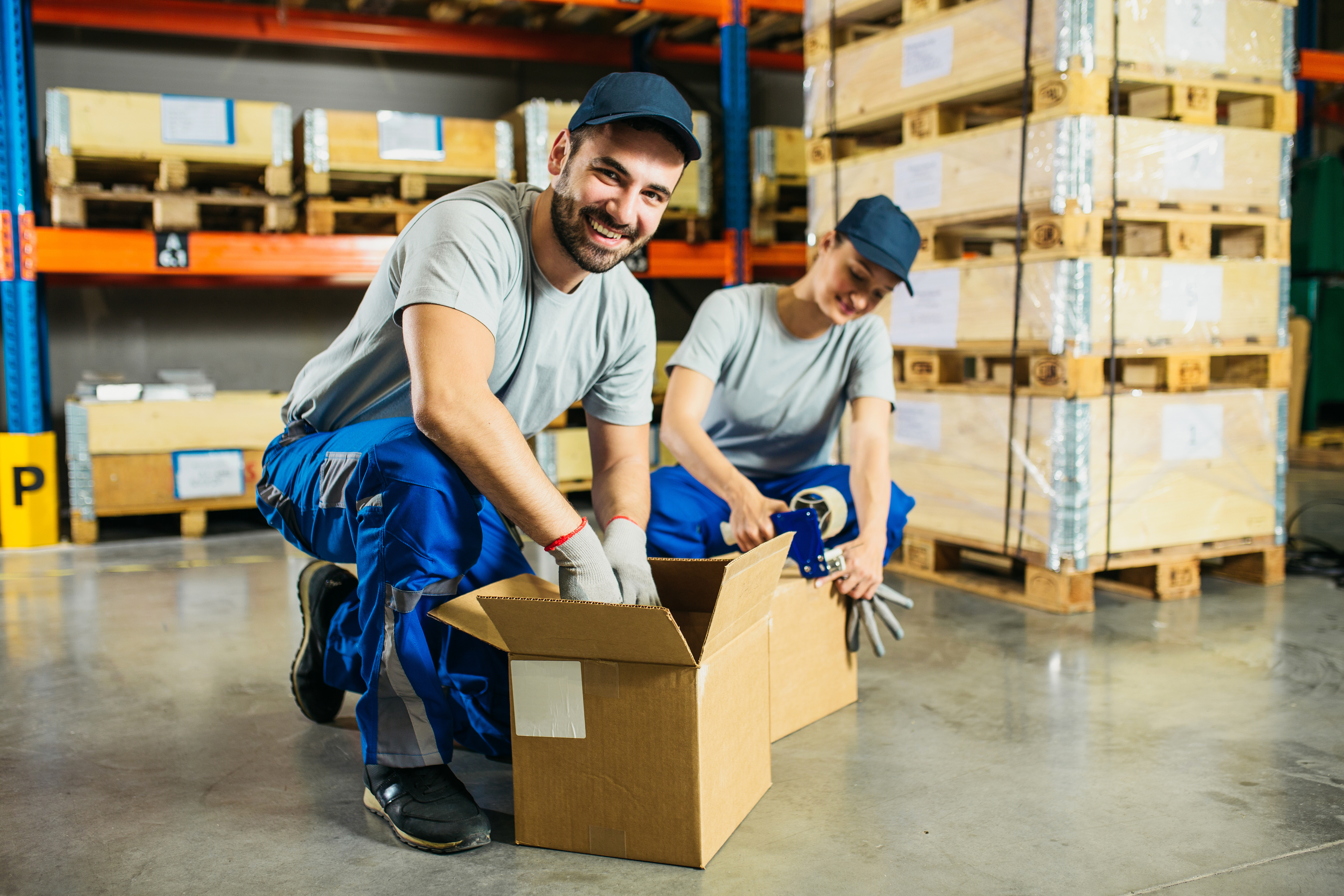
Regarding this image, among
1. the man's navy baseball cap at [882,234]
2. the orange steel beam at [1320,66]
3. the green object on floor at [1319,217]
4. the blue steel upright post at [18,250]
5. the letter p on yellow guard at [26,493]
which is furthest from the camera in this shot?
the green object on floor at [1319,217]

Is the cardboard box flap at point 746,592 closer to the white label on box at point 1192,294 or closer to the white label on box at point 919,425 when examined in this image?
the white label on box at point 919,425

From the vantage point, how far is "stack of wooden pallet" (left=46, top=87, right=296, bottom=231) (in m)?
5.41

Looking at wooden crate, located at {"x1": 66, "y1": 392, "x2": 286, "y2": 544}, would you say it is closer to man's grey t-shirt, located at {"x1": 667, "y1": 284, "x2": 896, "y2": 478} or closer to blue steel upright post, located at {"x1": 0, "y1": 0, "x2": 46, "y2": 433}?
blue steel upright post, located at {"x1": 0, "y1": 0, "x2": 46, "y2": 433}

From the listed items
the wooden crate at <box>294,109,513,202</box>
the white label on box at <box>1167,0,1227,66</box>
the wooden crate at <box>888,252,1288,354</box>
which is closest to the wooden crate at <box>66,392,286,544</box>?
the wooden crate at <box>294,109,513,202</box>

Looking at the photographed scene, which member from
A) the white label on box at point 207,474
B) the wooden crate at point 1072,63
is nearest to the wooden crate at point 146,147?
the white label on box at point 207,474

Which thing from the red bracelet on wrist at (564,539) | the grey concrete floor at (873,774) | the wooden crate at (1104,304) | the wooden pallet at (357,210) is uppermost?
the wooden pallet at (357,210)

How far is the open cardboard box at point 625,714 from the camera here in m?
1.85

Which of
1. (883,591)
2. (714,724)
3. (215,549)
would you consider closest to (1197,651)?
(883,591)

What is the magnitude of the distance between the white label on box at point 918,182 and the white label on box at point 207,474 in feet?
12.9

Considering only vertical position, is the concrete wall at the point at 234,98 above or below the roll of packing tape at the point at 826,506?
above

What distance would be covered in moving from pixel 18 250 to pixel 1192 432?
5.81m

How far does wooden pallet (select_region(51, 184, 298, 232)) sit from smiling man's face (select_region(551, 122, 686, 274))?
169 inches

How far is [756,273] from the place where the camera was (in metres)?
7.87

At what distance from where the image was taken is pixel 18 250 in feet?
17.9
